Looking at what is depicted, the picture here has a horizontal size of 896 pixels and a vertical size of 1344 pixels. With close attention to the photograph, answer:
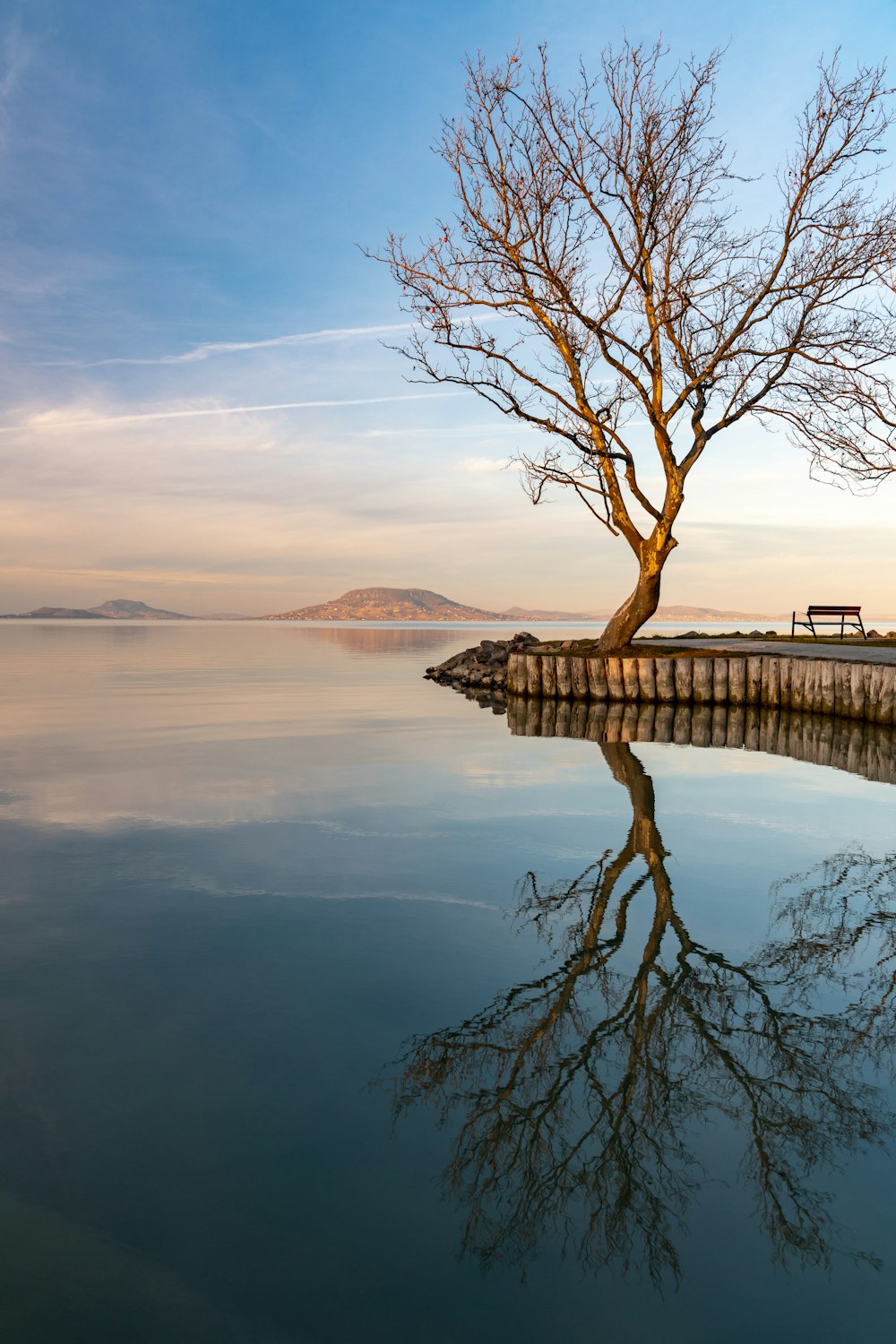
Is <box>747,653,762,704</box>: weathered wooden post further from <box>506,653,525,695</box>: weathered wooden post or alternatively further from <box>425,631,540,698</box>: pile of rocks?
<box>425,631,540,698</box>: pile of rocks

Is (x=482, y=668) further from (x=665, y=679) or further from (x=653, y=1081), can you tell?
(x=653, y=1081)

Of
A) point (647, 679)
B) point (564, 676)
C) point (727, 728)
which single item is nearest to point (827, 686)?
point (727, 728)

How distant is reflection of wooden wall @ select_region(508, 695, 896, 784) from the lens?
13.2m

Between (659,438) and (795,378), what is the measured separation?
3573mm

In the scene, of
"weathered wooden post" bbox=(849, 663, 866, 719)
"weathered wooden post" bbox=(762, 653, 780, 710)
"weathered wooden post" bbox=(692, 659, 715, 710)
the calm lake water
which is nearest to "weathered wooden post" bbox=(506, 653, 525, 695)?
"weathered wooden post" bbox=(692, 659, 715, 710)

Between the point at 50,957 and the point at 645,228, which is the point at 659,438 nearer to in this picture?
the point at 645,228

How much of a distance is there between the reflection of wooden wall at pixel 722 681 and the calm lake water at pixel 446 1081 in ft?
26.4

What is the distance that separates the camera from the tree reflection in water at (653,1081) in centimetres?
298

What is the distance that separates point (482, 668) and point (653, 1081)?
2497 cm

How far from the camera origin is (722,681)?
61.3 ft

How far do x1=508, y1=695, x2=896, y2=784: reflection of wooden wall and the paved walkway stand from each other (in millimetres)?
1648

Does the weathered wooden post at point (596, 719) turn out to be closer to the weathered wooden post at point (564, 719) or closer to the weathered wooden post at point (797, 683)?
the weathered wooden post at point (564, 719)

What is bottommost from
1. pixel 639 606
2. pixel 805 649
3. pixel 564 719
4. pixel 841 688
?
pixel 564 719

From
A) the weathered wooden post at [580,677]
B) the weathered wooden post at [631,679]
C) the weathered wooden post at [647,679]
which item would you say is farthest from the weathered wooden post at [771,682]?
the weathered wooden post at [580,677]
